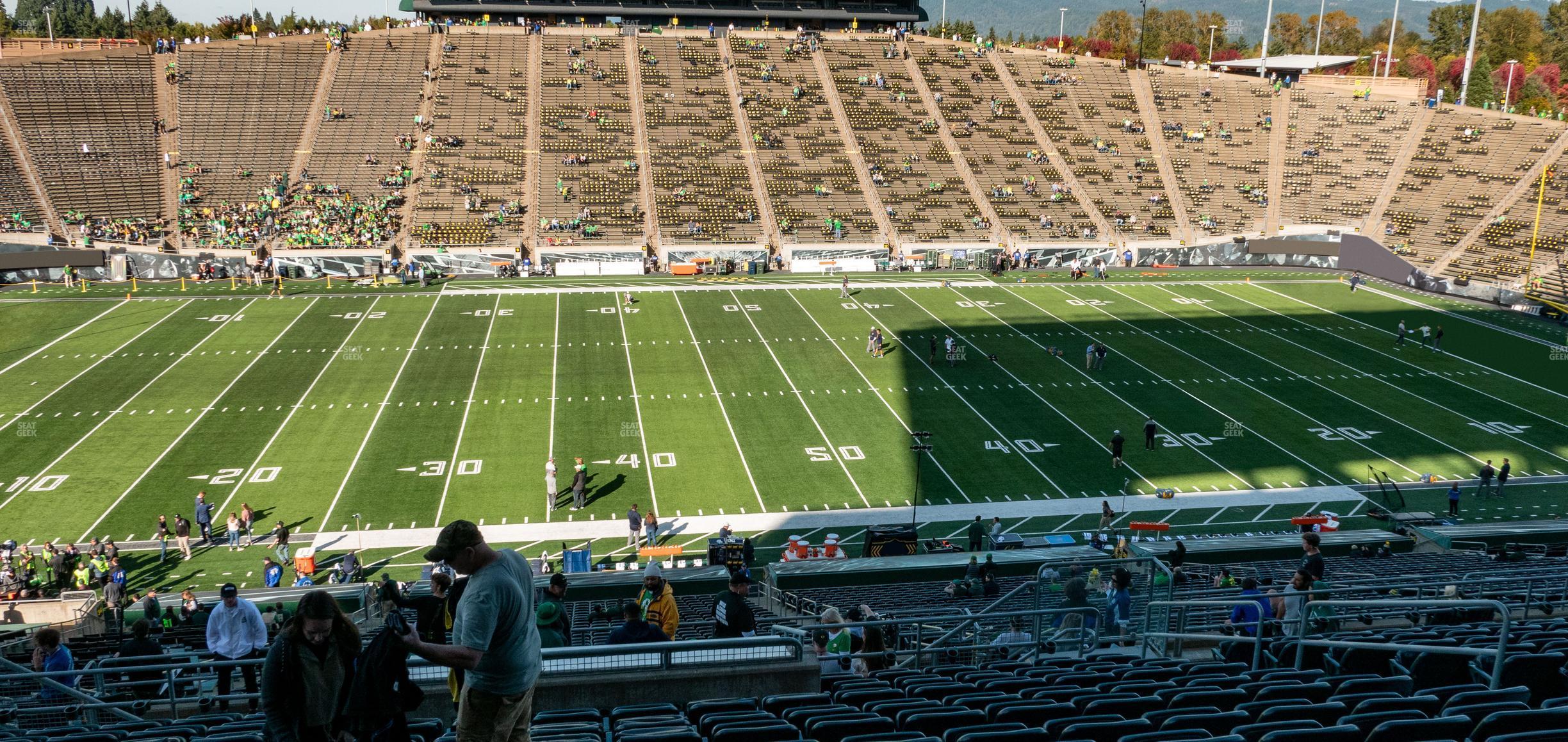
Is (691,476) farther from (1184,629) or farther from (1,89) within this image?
(1,89)

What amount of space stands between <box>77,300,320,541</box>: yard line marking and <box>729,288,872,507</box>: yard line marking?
58.2ft

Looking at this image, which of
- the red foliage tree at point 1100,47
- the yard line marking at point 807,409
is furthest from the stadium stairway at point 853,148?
the red foliage tree at point 1100,47

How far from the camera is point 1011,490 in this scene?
96.2 ft

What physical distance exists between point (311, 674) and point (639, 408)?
28.9m

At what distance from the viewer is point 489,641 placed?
6.07m

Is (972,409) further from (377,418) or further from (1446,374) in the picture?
(377,418)

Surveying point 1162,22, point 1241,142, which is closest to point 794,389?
point 1241,142

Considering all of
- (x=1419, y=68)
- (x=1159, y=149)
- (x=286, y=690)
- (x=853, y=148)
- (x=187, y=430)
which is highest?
(x=1419, y=68)

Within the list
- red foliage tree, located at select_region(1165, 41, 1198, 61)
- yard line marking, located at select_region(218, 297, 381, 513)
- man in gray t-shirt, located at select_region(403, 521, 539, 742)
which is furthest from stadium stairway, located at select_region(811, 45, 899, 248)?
red foliage tree, located at select_region(1165, 41, 1198, 61)

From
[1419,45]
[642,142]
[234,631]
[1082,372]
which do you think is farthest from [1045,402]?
[1419,45]

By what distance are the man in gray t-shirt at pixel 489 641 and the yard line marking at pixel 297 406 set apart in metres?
23.7

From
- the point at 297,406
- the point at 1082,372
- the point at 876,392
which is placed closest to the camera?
the point at 297,406

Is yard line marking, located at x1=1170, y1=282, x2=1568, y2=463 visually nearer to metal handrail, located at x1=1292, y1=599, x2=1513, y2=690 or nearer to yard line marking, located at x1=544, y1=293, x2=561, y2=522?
yard line marking, located at x1=544, y1=293, x2=561, y2=522

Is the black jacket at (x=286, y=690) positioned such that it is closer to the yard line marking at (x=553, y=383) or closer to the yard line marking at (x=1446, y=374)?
the yard line marking at (x=553, y=383)
